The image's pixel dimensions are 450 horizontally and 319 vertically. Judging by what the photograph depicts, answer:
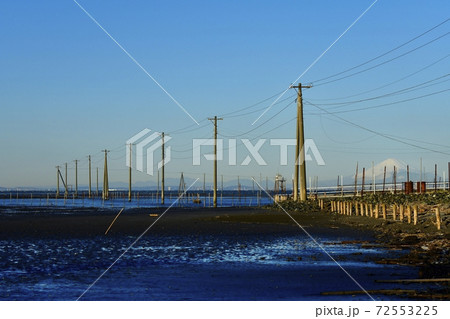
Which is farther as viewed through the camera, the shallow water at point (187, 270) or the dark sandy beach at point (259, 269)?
the shallow water at point (187, 270)

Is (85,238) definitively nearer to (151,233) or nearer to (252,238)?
(151,233)

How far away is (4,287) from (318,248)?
13936 millimetres

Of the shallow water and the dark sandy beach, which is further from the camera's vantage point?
the shallow water

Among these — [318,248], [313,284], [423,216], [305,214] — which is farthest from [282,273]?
[305,214]

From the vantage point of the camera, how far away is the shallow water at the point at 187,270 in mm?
16141

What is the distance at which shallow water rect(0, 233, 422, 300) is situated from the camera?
53.0ft

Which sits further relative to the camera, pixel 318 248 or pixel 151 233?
pixel 151 233

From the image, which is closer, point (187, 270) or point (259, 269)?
point (187, 270)

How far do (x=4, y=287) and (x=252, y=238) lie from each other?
58.1 feet

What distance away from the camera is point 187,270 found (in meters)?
20.6

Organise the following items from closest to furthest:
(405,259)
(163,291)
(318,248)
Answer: (163,291) < (405,259) < (318,248)
